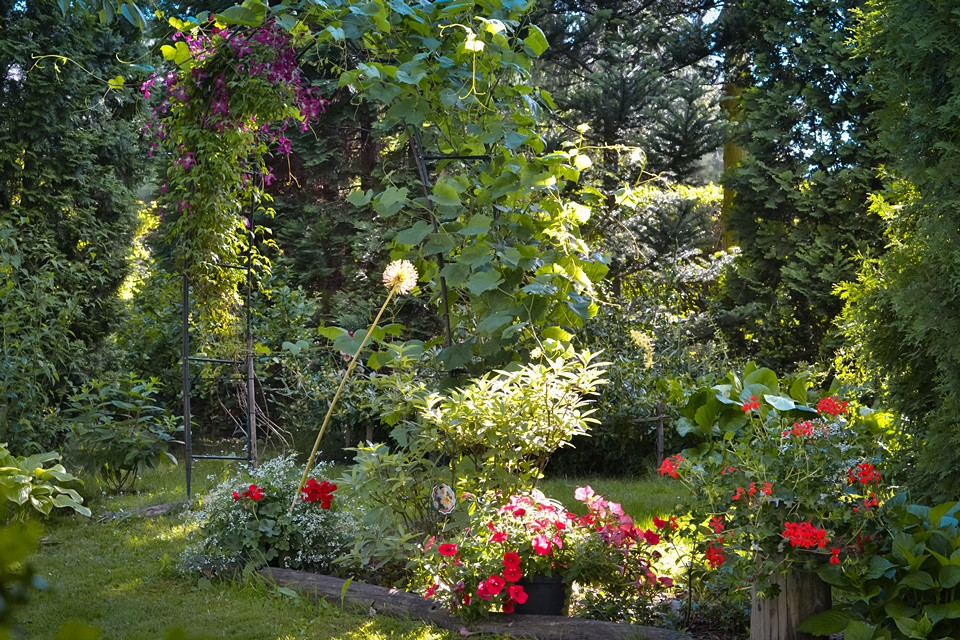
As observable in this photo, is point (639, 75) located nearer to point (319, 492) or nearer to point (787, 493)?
point (319, 492)

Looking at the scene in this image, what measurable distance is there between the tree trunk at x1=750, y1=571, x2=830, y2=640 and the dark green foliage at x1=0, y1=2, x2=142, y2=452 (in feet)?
15.8

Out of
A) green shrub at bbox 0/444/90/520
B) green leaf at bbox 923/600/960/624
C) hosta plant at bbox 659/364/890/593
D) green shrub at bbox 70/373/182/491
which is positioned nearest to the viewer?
green leaf at bbox 923/600/960/624

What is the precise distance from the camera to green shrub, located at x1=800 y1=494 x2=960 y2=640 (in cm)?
223

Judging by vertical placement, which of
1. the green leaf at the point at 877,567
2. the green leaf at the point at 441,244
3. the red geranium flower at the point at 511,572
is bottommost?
the red geranium flower at the point at 511,572

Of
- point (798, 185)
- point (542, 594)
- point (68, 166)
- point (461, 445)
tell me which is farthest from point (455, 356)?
point (798, 185)

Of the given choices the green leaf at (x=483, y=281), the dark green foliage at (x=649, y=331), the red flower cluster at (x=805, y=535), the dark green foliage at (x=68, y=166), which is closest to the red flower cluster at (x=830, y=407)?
the red flower cluster at (x=805, y=535)

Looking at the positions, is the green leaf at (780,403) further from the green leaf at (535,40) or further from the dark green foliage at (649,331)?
the green leaf at (535,40)

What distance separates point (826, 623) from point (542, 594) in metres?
0.92

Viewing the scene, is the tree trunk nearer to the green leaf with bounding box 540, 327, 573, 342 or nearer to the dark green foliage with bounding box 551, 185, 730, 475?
the green leaf with bounding box 540, 327, 573, 342

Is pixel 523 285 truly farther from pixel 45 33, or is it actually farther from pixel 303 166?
pixel 303 166

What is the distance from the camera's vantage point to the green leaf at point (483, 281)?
324 centimetres

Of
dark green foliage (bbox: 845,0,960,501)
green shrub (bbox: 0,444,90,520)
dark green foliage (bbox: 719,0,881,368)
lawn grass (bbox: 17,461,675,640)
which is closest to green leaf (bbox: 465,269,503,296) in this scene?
lawn grass (bbox: 17,461,675,640)

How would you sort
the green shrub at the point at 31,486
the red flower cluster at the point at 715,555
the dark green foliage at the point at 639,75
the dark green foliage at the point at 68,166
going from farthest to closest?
1. the dark green foliage at the point at 639,75
2. the dark green foliage at the point at 68,166
3. the green shrub at the point at 31,486
4. the red flower cluster at the point at 715,555

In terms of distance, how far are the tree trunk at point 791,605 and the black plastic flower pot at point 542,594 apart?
0.68m
